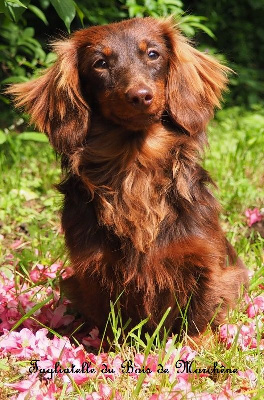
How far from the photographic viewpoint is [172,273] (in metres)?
2.65

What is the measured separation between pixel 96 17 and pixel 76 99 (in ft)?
10.9

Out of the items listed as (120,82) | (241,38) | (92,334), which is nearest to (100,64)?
(120,82)

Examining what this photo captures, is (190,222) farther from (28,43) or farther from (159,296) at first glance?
(28,43)

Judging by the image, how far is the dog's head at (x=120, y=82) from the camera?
2604 mm

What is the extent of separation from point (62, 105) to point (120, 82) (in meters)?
0.35

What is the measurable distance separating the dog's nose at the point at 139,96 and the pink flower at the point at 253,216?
1.73 metres

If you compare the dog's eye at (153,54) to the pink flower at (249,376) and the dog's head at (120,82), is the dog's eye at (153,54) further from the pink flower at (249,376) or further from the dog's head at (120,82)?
the pink flower at (249,376)

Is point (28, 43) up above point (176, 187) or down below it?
above

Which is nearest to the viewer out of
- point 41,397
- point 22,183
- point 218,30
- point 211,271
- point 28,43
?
point 41,397

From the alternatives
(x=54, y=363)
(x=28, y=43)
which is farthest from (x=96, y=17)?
(x=54, y=363)

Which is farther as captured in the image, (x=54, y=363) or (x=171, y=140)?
(x=171, y=140)

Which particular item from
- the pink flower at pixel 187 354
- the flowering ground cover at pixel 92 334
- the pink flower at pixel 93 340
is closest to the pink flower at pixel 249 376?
the flowering ground cover at pixel 92 334

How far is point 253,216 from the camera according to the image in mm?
3988

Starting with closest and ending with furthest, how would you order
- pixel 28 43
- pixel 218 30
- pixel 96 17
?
pixel 28 43
pixel 96 17
pixel 218 30
